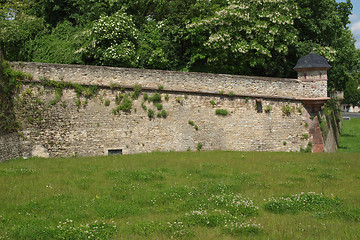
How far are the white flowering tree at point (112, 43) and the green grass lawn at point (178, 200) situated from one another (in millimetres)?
7972

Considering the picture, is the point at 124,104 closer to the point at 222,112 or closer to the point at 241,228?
the point at 222,112

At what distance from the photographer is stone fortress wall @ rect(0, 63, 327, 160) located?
630 inches

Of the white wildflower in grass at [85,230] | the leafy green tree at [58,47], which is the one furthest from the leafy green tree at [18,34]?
the white wildflower in grass at [85,230]

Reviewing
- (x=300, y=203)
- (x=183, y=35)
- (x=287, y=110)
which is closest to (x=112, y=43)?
(x=183, y=35)

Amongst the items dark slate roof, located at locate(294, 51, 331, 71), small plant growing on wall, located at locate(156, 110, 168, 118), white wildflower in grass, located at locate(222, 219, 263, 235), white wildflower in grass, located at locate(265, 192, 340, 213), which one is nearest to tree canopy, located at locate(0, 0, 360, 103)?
dark slate roof, located at locate(294, 51, 331, 71)

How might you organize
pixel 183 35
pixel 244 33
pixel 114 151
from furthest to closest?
pixel 183 35
pixel 244 33
pixel 114 151

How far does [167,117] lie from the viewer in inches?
706

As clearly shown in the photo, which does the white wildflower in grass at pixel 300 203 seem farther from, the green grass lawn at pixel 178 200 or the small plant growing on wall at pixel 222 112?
the small plant growing on wall at pixel 222 112

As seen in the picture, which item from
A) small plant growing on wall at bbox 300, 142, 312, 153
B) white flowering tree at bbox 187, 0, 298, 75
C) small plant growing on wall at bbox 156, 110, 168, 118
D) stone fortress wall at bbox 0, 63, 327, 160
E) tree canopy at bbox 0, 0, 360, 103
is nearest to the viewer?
stone fortress wall at bbox 0, 63, 327, 160

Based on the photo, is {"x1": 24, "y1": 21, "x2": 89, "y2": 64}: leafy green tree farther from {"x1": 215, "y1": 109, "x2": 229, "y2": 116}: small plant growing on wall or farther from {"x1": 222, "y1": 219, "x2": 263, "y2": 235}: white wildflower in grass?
{"x1": 222, "y1": 219, "x2": 263, "y2": 235}: white wildflower in grass

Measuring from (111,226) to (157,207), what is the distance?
5.58ft

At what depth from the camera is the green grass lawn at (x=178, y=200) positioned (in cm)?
683

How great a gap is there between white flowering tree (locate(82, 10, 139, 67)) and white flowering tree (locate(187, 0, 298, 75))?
12.6 ft

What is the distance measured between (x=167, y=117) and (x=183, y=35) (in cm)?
758
